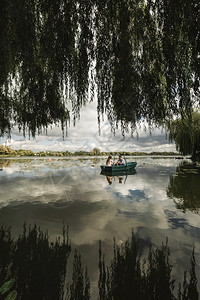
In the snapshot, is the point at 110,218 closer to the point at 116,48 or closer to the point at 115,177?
the point at 116,48

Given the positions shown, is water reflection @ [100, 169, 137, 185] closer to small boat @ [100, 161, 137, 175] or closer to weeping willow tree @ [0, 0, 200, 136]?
small boat @ [100, 161, 137, 175]

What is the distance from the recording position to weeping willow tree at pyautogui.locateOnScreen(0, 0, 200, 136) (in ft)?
6.48

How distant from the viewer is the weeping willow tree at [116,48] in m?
1.98

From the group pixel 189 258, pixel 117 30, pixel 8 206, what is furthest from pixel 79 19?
pixel 8 206

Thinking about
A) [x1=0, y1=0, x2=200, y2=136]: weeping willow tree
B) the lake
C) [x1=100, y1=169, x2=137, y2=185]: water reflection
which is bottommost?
[x1=100, y1=169, x2=137, y2=185]: water reflection

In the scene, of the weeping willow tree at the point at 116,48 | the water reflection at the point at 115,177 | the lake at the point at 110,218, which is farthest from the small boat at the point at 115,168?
the weeping willow tree at the point at 116,48

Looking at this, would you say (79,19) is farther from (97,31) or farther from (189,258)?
(189,258)

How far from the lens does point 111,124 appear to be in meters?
2.66

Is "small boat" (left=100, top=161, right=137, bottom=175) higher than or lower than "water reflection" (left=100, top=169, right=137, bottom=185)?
higher

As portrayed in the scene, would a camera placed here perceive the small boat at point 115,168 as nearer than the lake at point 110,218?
No

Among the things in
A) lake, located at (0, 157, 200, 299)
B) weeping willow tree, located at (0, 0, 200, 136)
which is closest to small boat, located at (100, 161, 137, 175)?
lake, located at (0, 157, 200, 299)

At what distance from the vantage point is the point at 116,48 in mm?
2219

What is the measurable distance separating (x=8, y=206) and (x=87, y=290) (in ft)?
14.8

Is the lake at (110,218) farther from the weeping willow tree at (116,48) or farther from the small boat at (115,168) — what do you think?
the small boat at (115,168)
